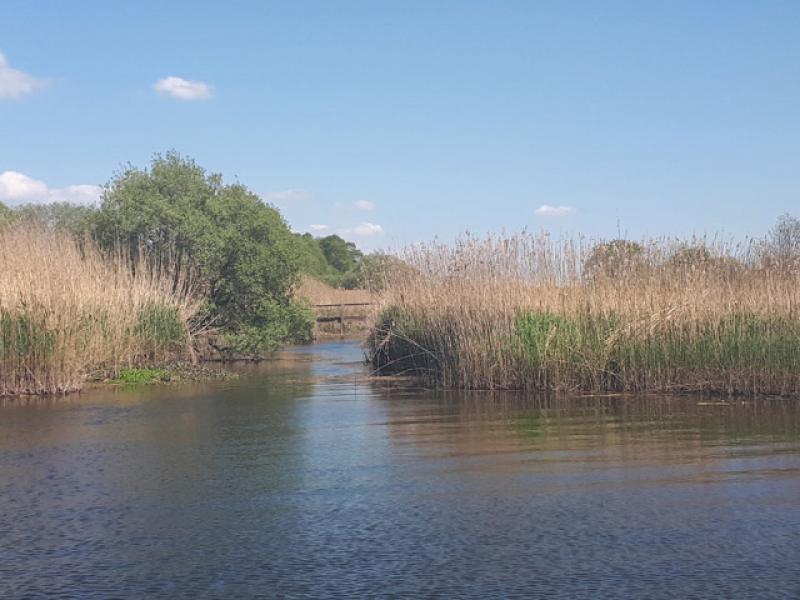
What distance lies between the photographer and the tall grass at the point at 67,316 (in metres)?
16.9

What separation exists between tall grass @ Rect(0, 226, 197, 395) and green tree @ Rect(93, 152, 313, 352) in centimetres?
398

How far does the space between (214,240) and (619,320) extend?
50.4 ft

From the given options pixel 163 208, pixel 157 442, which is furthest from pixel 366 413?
pixel 163 208

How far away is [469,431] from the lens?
12164mm

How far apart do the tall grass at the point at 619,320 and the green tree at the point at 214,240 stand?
1070cm

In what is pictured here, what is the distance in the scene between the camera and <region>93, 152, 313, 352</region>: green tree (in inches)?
1093

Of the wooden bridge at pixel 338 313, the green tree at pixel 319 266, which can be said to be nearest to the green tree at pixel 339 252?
the green tree at pixel 319 266

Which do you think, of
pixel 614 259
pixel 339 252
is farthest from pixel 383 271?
pixel 339 252

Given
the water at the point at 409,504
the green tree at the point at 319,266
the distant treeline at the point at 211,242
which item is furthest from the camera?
the green tree at the point at 319,266

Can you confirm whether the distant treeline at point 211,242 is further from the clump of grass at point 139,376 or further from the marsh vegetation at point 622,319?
the marsh vegetation at point 622,319

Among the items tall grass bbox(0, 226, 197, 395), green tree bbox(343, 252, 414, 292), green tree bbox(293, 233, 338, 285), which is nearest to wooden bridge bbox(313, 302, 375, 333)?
green tree bbox(293, 233, 338, 285)

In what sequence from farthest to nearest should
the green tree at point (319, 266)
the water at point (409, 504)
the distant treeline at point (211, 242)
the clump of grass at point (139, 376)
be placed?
the green tree at point (319, 266)
the distant treeline at point (211, 242)
the clump of grass at point (139, 376)
the water at point (409, 504)

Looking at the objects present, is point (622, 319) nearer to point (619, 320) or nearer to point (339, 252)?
point (619, 320)

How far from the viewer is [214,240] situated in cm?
2772
